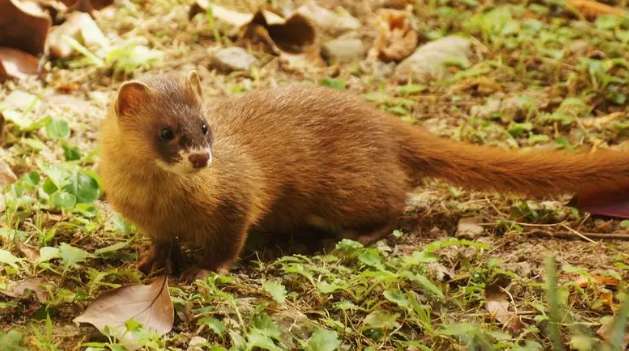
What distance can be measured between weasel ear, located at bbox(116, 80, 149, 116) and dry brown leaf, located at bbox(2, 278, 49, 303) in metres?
0.69

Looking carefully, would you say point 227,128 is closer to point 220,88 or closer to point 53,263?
point 53,263

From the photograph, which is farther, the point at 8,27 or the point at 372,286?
the point at 8,27

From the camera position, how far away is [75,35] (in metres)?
5.07

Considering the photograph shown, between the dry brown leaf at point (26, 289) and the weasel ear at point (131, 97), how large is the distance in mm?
688

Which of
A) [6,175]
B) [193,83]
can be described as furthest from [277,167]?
[6,175]

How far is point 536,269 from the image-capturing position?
132 inches

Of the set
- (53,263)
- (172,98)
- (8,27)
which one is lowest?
(53,263)

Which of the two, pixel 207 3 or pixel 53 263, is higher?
pixel 207 3

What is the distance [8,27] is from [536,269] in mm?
3052

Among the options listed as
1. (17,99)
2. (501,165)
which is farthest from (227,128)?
(17,99)

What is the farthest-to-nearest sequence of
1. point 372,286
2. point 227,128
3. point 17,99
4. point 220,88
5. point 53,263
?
point 220,88 < point 17,99 < point 227,128 < point 53,263 < point 372,286

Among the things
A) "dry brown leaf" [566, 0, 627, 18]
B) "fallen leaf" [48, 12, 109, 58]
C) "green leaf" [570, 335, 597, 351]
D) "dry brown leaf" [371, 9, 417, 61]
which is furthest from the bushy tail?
"dry brown leaf" [566, 0, 627, 18]

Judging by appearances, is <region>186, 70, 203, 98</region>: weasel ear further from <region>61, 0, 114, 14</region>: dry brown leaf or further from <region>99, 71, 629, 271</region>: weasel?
<region>61, 0, 114, 14</region>: dry brown leaf

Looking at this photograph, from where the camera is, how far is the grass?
2.93 m
